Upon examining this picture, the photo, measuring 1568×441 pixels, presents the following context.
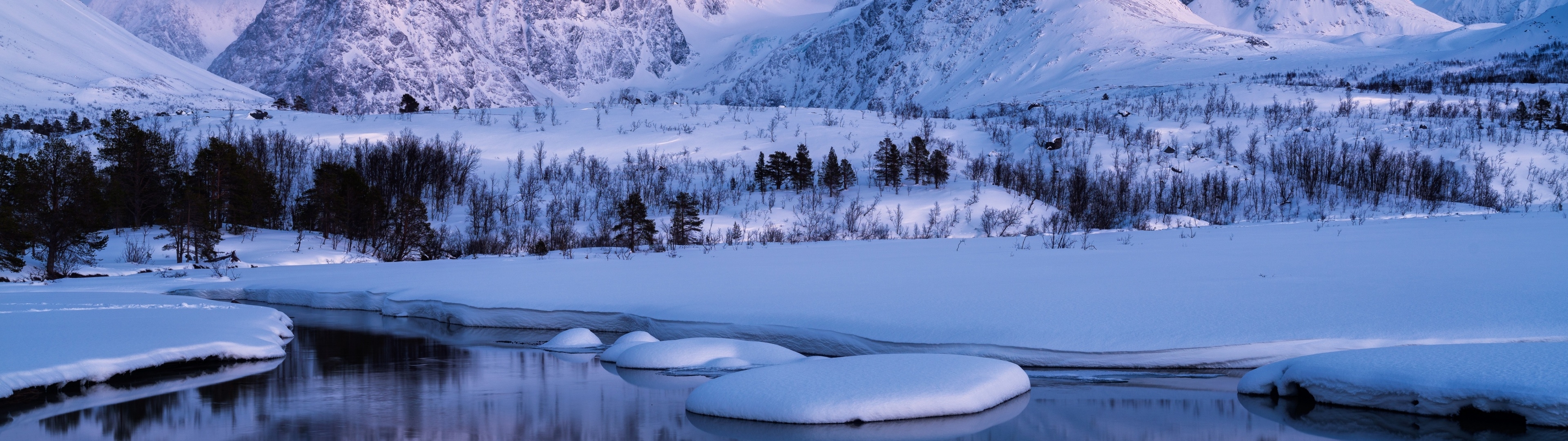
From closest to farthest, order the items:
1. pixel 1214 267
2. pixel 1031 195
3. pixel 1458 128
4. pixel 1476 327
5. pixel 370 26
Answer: pixel 1476 327
pixel 1214 267
pixel 1031 195
pixel 1458 128
pixel 370 26

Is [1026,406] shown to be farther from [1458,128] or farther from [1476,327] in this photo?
[1458,128]

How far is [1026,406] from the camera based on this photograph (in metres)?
7.16

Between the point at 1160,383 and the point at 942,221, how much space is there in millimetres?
30500

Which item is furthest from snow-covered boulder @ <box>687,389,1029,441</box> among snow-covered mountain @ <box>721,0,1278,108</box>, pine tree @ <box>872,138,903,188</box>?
snow-covered mountain @ <box>721,0,1278,108</box>

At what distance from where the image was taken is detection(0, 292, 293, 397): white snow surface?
27.2 feet

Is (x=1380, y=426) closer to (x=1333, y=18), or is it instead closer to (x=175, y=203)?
(x=175, y=203)

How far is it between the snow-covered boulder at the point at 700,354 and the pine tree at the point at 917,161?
3638 cm

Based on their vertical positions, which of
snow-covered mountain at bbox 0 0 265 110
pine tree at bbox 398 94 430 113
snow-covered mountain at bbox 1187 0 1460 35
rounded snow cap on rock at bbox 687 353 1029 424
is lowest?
rounded snow cap on rock at bbox 687 353 1029 424

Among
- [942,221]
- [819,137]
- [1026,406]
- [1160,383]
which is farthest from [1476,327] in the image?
[819,137]

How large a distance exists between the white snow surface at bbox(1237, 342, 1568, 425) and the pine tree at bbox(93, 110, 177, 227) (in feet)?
127

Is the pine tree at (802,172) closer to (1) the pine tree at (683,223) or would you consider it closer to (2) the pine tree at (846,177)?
(2) the pine tree at (846,177)

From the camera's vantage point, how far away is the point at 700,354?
9.23 meters

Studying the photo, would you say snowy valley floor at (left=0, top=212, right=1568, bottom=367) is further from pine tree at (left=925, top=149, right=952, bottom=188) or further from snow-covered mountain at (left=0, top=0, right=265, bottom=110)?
snow-covered mountain at (left=0, top=0, right=265, bottom=110)

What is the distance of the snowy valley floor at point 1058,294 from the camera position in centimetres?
834
